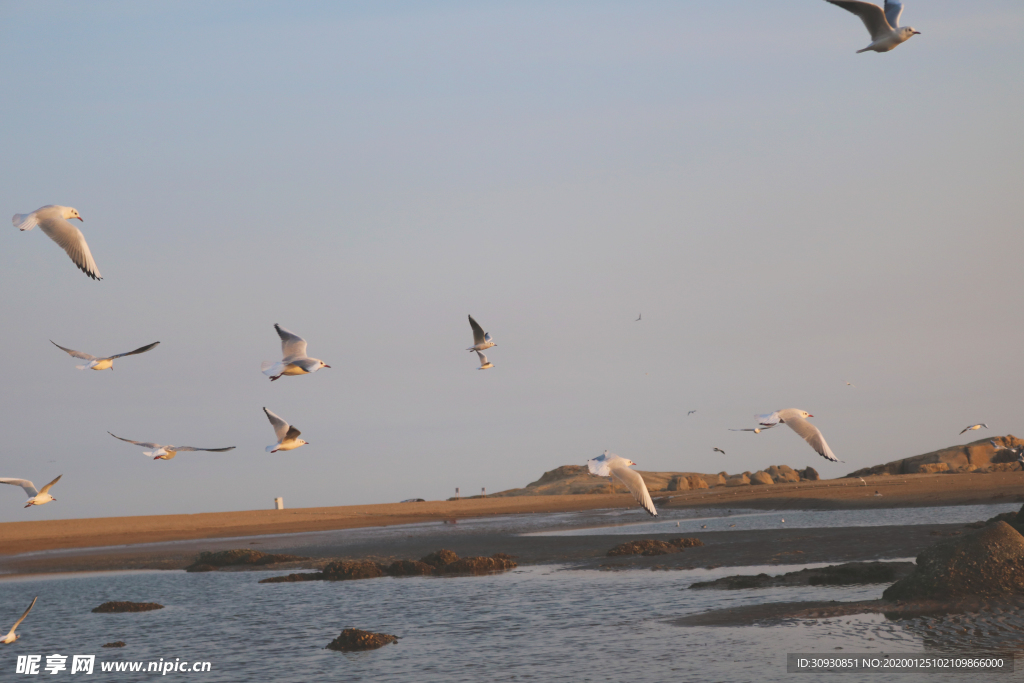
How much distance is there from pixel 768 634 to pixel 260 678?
9.13 meters

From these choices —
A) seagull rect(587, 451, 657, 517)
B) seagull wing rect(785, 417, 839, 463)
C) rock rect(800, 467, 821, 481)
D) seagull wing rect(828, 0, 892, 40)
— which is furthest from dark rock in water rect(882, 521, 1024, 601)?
rock rect(800, 467, 821, 481)

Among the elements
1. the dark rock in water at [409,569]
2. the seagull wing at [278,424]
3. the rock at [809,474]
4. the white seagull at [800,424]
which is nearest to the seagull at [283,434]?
the seagull wing at [278,424]

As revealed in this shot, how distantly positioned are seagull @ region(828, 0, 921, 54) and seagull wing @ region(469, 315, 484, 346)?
14239 mm

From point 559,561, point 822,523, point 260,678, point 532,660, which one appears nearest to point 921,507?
point 822,523

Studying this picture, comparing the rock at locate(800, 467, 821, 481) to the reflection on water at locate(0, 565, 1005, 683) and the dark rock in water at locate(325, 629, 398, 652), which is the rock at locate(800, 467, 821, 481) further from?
the dark rock in water at locate(325, 629, 398, 652)

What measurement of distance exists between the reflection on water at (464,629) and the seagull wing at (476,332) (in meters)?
7.04

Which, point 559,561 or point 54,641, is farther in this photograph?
point 559,561

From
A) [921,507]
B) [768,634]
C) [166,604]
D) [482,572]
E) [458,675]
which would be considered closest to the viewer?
[458,675]

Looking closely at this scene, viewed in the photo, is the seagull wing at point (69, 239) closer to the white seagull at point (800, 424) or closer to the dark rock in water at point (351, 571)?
the white seagull at point (800, 424)

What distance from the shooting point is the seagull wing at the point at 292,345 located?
17391 millimetres

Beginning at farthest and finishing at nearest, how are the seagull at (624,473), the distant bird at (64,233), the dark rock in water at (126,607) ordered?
the dark rock in water at (126,607)
the seagull at (624,473)
the distant bird at (64,233)

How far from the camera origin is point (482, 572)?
97.6 ft

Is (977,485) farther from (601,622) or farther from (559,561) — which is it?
(601,622)

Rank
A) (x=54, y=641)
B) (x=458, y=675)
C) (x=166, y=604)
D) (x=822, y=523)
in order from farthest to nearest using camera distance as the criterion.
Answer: (x=822, y=523) → (x=166, y=604) → (x=54, y=641) → (x=458, y=675)
